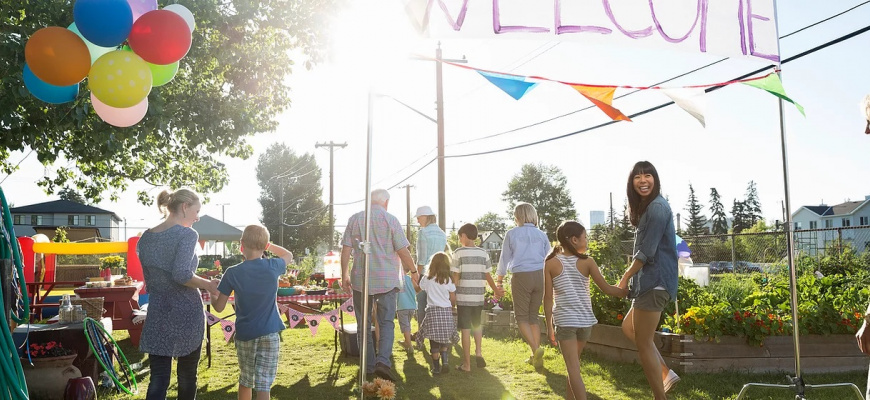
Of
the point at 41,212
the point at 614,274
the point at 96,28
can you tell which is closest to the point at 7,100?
the point at 96,28

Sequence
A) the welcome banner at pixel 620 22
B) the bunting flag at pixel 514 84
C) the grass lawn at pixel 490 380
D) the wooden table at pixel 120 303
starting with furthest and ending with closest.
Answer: the wooden table at pixel 120 303 < the grass lawn at pixel 490 380 < the bunting flag at pixel 514 84 < the welcome banner at pixel 620 22

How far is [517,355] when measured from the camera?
768 centimetres

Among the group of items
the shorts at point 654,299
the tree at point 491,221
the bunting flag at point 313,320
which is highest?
the tree at point 491,221

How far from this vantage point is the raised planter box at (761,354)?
20.2 feet

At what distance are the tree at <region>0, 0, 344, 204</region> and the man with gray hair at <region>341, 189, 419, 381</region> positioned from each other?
144 inches

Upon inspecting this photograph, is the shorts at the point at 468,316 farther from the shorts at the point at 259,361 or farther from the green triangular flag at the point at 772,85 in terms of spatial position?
the green triangular flag at the point at 772,85

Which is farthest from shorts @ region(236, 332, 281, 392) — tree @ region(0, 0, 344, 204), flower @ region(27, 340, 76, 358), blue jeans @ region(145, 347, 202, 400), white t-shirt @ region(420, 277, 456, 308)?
tree @ region(0, 0, 344, 204)

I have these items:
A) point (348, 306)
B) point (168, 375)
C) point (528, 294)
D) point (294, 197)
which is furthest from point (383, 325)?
point (294, 197)

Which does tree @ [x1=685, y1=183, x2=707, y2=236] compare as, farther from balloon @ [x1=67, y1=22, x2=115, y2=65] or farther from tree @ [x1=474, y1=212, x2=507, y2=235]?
balloon @ [x1=67, y1=22, x2=115, y2=65]

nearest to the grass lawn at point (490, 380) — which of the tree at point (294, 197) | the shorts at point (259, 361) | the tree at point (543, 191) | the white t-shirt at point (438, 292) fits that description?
the white t-shirt at point (438, 292)

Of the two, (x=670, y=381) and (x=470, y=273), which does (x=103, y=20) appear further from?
(x=670, y=381)

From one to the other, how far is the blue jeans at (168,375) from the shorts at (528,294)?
372cm

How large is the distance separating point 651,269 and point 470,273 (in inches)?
110

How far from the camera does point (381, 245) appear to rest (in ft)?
20.5
